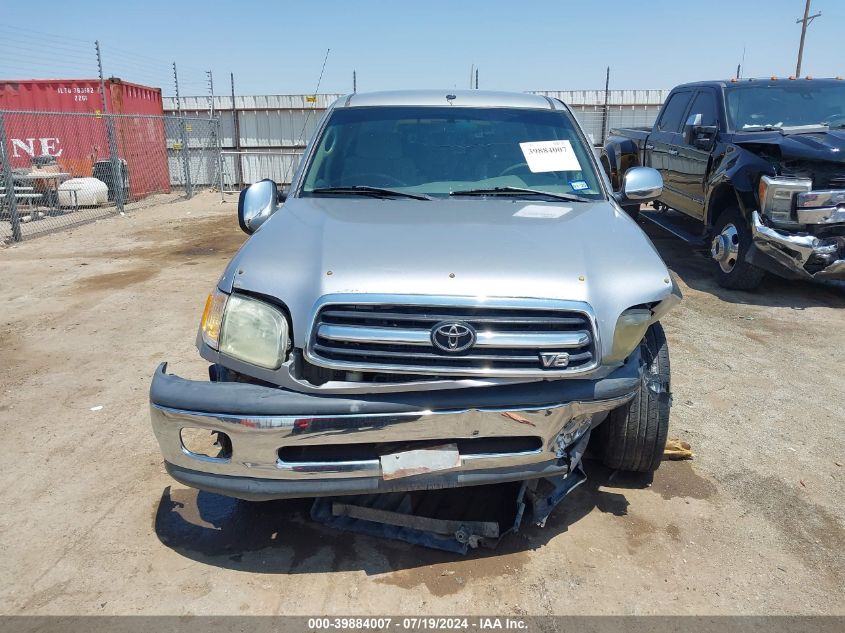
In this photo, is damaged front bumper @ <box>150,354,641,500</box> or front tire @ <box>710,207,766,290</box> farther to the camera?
front tire @ <box>710,207,766,290</box>

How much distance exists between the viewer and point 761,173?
20.4ft

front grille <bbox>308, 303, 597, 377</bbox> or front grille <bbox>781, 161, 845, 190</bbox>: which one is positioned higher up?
front grille <bbox>781, 161, 845, 190</bbox>

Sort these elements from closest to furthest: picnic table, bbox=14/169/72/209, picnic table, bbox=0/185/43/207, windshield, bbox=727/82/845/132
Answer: windshield, bbox=727/82/845/132 < picnic table, bbox=0/185/43/207 < picnic table, bbox=14/169/72/209

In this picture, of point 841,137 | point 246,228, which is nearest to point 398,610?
point 246,228

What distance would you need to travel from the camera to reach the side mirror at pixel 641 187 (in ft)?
12.4

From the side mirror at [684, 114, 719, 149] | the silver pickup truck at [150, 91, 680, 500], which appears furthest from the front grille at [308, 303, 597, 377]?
the side mirror at [684, 114, 719, 149]

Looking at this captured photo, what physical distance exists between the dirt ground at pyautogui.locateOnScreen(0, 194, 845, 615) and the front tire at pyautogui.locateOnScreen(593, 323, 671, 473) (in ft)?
0.89

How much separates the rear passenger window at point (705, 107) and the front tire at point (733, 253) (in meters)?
1.20

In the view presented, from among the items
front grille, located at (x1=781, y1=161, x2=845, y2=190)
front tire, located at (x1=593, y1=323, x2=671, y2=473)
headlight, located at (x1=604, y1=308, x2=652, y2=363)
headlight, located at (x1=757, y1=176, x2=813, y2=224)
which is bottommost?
front tire, located at (x1=593, y1=323, x2=671, y2=473)

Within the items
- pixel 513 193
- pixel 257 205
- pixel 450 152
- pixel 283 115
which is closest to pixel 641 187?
pixel 513 193

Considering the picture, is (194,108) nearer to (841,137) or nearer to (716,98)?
(716,98)

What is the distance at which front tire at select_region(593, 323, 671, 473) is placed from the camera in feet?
9.78

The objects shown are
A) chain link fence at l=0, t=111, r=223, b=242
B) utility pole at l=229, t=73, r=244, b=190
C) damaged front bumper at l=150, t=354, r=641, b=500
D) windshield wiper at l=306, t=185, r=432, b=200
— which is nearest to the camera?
damaged front bumper at l=150, t=354, r=641, b=500

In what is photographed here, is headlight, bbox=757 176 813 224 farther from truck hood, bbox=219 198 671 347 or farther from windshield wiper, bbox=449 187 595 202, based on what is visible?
truck hood, bbox=219 198 671 347
